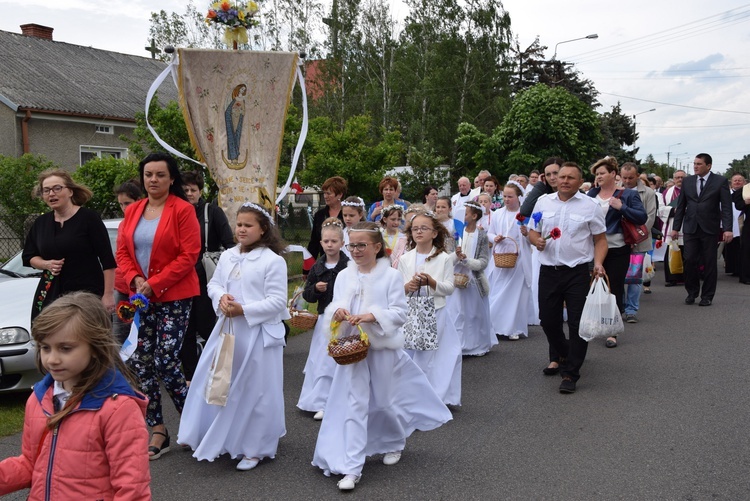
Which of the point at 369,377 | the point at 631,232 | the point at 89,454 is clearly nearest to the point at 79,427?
the point at 89,454

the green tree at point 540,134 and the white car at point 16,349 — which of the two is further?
the green tree at point 540,134

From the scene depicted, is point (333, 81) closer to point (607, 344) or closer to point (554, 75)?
point (554, 75)

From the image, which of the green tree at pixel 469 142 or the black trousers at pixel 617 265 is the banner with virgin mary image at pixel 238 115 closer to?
the black trousers at pixel 617 265

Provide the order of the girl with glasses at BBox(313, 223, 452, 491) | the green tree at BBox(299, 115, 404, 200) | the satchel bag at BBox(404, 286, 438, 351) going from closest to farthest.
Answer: the girl with glasses at BBox(313, 223, 452, 491) → the satchel bag at BBox(404, 286, 438, 351) → the green tree at BBox(299, 115, 404, 200)

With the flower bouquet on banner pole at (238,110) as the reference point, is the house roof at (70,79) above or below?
above

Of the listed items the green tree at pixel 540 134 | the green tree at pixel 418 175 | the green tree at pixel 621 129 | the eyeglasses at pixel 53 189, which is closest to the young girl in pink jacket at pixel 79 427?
the eyeglasses at pixel 53 189

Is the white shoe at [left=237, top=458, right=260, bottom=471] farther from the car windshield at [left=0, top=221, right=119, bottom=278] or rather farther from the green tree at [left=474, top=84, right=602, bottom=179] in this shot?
the green tree at [left=474, top=84, right=602, bottom=179]

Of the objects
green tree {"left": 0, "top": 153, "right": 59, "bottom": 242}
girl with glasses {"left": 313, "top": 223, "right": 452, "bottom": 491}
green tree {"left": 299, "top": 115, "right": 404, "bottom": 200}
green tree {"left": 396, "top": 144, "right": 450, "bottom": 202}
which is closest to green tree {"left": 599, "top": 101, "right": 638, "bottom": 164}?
green tree {"left": 396, "top": 144, "right": 450, "bottom": 202}

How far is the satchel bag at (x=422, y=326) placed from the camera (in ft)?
19.6

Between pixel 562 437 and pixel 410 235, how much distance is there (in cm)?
221

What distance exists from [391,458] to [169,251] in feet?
6.89

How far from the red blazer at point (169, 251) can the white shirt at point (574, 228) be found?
11.1 ft

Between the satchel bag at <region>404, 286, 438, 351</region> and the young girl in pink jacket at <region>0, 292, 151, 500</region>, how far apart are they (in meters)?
3.52

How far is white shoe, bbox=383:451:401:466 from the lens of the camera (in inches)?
197
